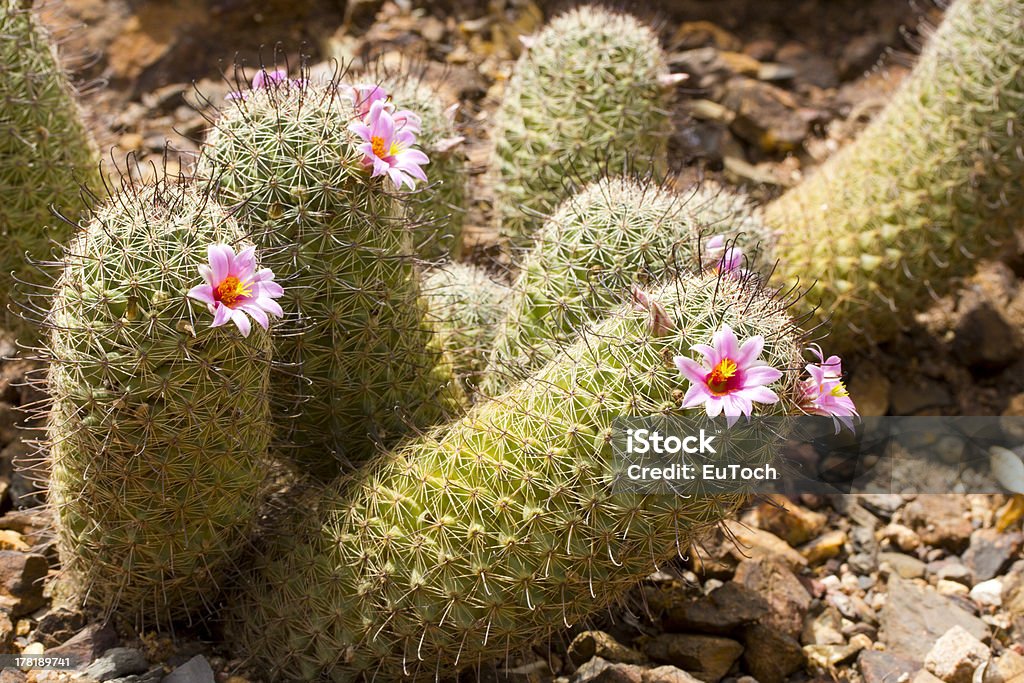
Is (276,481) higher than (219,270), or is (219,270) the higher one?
(219,270)

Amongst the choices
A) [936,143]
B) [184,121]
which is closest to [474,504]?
[936,143]

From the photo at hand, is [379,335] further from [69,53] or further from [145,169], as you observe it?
[69,53]

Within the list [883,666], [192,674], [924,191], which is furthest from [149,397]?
[924,191]

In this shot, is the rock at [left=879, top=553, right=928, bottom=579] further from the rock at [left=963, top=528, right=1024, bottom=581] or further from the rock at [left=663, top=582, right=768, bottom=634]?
the rock at [left=663, top=582, right=768, bottom=634]

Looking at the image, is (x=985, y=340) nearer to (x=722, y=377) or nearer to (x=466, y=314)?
(x=466, y=314)

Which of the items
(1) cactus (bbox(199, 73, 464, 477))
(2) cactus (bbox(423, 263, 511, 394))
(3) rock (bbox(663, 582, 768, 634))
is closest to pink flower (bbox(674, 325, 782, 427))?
(1) cactus (bbox(199, 73, 464, 477))

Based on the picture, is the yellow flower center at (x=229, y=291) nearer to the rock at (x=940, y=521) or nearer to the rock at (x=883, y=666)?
the rock at (x=883, y=666)
